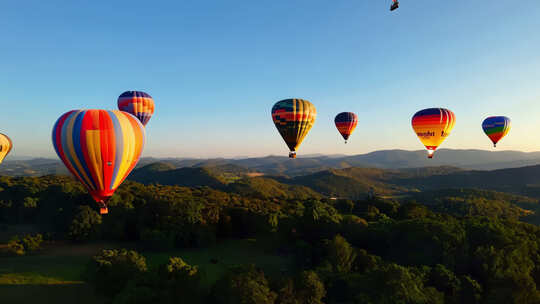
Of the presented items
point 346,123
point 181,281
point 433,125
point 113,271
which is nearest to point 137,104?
point 113,271

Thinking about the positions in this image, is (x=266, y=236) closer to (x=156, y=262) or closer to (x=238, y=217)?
(x=238, y=217)

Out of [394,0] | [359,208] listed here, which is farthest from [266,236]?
[394,0]

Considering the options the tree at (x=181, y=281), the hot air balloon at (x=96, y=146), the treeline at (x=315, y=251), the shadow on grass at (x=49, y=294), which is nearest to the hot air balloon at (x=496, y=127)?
the treeline at (x=315, y=251)

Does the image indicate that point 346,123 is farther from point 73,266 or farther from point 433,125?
point 73,266

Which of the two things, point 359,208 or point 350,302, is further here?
point 359,208

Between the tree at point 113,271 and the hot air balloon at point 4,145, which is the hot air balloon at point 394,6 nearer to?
the tree at point 113,271

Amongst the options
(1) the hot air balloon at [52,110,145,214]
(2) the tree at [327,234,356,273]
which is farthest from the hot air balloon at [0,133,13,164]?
(2) the tree at [327,234,356,273]
